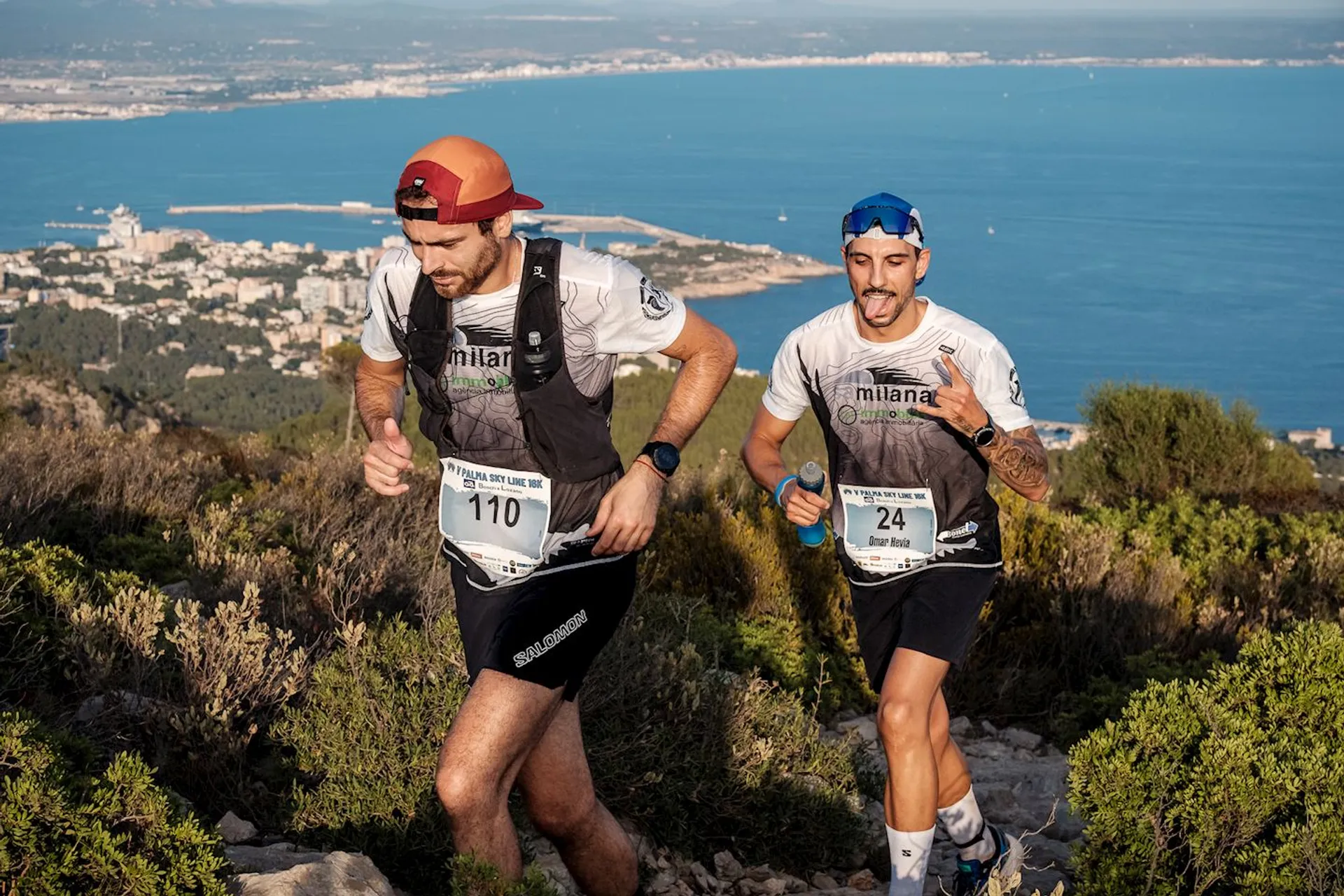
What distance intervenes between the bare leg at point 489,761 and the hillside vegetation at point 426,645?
1.68 feet

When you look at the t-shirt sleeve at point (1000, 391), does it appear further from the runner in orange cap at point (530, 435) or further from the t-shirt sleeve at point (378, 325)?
the t-shirt sleeve at point (378, 325)

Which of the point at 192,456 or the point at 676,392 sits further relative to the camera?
the point at 192,456

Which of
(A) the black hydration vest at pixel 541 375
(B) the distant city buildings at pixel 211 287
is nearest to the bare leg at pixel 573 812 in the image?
(A) the black hydration vest at pixel 541 375

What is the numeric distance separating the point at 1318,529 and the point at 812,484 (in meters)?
6.21

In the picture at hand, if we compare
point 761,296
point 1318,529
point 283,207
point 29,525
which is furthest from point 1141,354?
point 283,207

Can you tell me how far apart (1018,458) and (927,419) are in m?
0.29

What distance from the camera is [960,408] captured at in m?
3.67

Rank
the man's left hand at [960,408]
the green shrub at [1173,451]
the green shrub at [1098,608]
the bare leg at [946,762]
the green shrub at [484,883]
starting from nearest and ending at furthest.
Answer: the green shrub at [484,883] → the man's left hand at [960,408] → the bare leg at [946,762] → the green shrub at [1098,608] → the green shrub at [1173,451]

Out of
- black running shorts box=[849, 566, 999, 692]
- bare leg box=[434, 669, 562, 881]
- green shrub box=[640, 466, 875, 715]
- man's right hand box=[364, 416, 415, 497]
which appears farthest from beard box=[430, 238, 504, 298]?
green shrub box=[640, 466, 875, 715]

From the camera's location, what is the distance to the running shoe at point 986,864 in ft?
13.4

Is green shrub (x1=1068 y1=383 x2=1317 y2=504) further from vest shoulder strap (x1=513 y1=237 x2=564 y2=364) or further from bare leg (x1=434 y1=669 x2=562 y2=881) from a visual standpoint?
bare leg (x1=434 y1=669 x2=562 y2=881)

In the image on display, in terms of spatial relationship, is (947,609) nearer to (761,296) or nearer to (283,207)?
(761,296)

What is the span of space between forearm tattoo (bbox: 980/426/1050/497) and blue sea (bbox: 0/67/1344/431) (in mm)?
47714

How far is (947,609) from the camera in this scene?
3.90m
